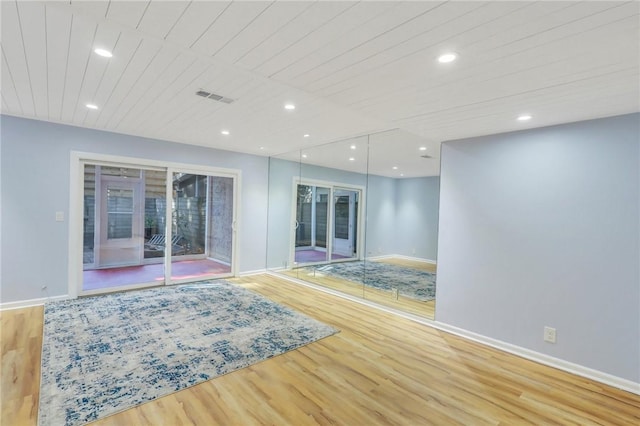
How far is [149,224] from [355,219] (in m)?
3.86

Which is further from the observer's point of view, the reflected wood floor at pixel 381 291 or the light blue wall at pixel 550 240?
the reflected wood floor at pixel 381 291

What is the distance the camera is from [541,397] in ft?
7.83

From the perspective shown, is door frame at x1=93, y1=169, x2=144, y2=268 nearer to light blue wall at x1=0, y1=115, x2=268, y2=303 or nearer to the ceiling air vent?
light blue wall at x1=0, y1=115, x2=268, y2=303

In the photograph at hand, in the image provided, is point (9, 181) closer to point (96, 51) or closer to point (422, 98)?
point (96, 51)

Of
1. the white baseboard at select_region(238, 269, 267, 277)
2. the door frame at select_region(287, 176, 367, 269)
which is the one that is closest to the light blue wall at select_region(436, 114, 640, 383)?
the door frame at select_region(287, 176, 367, 269)

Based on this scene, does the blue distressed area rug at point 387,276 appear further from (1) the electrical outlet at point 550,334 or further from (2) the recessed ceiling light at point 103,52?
(2) the recessed ceiling light at point 103,52

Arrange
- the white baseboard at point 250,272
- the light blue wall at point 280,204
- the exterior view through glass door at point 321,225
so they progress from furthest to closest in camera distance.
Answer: the light blue wall at point 280,204 → the exterior view through glass door at point 321,225 → the white baseboard at point 250,272

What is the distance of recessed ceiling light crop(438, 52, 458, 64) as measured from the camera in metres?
1.88

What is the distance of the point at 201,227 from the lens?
586cm

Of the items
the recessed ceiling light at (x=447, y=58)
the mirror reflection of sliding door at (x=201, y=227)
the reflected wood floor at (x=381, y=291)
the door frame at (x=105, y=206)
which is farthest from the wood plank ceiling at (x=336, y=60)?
the reflected wood floor at (x=381, y=291)

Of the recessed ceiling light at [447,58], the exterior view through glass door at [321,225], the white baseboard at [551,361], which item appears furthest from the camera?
the exterior view through glass door at [321,225]

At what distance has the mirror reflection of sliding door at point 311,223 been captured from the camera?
6.43 metres

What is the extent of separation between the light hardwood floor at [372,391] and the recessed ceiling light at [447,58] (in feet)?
7.97

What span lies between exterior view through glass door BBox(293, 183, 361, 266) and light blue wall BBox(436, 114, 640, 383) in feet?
8.90
